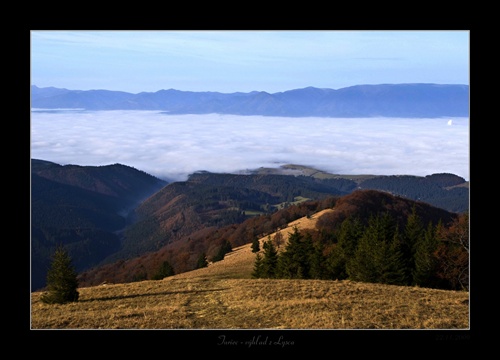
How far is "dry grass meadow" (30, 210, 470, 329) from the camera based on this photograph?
9266 millimetres

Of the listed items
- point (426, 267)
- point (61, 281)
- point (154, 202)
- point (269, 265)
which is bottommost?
point (154, 202)

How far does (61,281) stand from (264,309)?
20.0 ft

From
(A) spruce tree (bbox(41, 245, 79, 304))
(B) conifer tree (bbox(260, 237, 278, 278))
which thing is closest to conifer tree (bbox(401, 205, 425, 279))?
(B) conifer tree (bbox(260, 237, 278, 278))

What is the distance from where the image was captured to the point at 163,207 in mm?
130250

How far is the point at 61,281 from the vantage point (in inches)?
520

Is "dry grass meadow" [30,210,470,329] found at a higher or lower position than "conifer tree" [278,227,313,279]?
higher

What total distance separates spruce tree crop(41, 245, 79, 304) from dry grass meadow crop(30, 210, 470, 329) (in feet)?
1.28

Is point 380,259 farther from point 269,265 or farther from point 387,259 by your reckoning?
point 269,265

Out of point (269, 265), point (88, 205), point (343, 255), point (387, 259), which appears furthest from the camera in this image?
point (88, 205)

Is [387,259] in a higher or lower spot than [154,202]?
higher

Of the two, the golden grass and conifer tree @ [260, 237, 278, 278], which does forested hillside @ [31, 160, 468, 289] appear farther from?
the golden grass

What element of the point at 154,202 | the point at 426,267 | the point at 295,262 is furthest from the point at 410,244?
the point at 154,202
